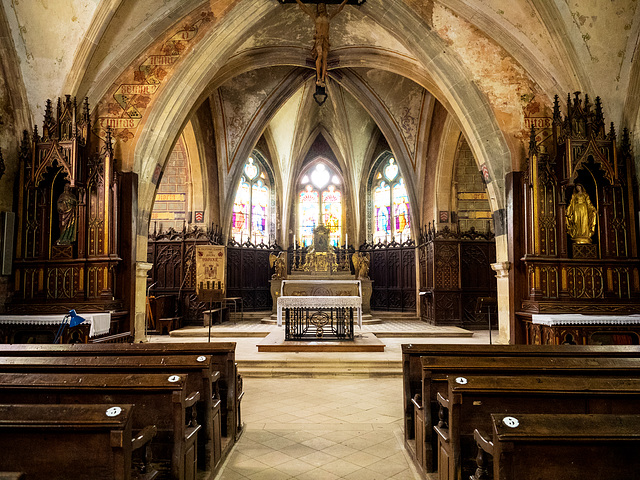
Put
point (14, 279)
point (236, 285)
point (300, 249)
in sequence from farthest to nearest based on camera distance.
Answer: point (300, 249) < point (236, 285) < point (14, 279)

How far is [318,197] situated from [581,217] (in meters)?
12.9

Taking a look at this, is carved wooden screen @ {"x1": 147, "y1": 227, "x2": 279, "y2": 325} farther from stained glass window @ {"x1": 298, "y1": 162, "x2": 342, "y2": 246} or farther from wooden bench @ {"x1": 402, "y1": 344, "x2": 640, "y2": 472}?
wooden bench @ {"x1": 402, "y1": 344, "x2": 640, "y2": 472}

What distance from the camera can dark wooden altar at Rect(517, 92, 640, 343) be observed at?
27.1ft

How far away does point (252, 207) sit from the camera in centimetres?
1884

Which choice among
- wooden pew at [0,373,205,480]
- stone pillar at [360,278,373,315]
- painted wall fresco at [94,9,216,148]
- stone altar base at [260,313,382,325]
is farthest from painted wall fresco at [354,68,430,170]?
wooden pew at [0,373,205,480]

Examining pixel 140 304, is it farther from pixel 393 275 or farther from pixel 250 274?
pixel 393 275

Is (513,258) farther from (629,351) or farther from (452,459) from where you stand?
(452,459)

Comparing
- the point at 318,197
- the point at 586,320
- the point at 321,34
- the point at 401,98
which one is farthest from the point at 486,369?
the point at 318,197

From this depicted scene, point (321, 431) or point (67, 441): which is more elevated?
point (67, 441)

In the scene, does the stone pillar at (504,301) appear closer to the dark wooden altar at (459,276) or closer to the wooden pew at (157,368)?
the dark wooden altar at (459,276)

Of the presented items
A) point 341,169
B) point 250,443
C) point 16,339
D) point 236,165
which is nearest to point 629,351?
point 250,443

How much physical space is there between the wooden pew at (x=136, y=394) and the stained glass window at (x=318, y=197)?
56.5ft

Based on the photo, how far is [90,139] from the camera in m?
8.97

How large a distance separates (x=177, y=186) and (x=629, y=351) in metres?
13.3
